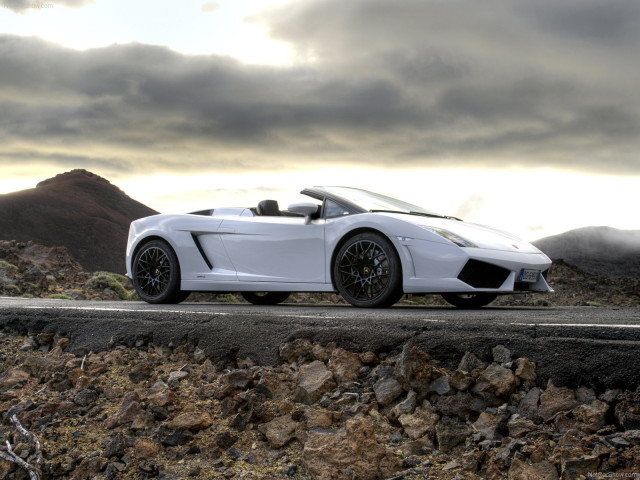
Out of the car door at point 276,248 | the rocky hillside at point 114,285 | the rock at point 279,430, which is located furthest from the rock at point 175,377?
the rocky hillside at point 114,285

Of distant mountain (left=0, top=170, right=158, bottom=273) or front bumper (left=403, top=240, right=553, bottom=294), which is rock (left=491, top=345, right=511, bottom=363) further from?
distant mountain (left=0, top=170, right=158, bottom=273)

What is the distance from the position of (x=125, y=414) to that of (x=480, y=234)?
3.56 meters

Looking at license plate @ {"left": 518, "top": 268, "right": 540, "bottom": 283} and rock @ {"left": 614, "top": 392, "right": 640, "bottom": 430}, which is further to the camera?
license plate @ {"left": 518, "top": 268, "right": 540, "bottom": 283}

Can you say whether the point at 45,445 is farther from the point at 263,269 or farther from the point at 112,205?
the point at 112,205

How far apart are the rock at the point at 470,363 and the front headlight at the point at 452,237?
2113 millimetres

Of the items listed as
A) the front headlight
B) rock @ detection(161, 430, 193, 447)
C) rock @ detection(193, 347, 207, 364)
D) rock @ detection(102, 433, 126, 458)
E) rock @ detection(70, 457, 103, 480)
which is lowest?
rock @ detection(70, 457, 103, 480)

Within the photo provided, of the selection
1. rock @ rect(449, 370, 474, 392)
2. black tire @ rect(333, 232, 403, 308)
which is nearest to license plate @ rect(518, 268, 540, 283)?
black tire @ rect(333, 232, 403, 308)

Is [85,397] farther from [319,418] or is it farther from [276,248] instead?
[276,248]

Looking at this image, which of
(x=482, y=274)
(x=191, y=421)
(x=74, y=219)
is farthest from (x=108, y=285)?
(x=74, y=219)

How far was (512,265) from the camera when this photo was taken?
5457 mm

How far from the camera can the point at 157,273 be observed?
24.4ft

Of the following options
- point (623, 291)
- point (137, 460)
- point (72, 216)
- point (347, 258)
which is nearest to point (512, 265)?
point (347, 258)

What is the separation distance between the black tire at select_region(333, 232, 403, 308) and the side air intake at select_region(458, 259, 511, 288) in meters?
0.59

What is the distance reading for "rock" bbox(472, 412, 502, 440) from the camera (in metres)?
2.89
